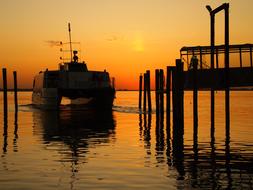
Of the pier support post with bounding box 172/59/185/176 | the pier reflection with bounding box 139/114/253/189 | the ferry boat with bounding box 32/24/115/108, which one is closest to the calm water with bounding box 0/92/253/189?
the pier reflection with bounding box 139/114/253/189

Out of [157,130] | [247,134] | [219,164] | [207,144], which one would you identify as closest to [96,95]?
[157,130]

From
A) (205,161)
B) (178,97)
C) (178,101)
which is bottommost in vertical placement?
(205,161)

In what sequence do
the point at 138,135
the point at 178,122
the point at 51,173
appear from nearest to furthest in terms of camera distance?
1. the point at 51,173
2. the point at 178,122
3. the point at 138,135

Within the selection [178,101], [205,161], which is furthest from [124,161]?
[178,101]

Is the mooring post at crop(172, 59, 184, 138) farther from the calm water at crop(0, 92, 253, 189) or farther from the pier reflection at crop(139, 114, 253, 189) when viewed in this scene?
the calm water at crop(0, 92, 253, 189)

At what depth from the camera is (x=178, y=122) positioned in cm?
2527

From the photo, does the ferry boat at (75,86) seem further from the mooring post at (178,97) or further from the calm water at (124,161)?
the mooring post at (178,97)

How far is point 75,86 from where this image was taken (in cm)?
5016

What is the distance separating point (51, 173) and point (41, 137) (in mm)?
10915

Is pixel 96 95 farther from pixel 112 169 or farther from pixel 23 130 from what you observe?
pixel 112 169

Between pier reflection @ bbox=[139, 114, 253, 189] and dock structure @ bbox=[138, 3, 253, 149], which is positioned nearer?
pier reflection @ bbox=[139, 114, 253, 189]

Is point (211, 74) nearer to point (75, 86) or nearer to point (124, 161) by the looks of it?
point (124, 161)

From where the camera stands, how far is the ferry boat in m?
49.2

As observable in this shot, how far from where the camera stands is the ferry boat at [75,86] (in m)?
49.2
